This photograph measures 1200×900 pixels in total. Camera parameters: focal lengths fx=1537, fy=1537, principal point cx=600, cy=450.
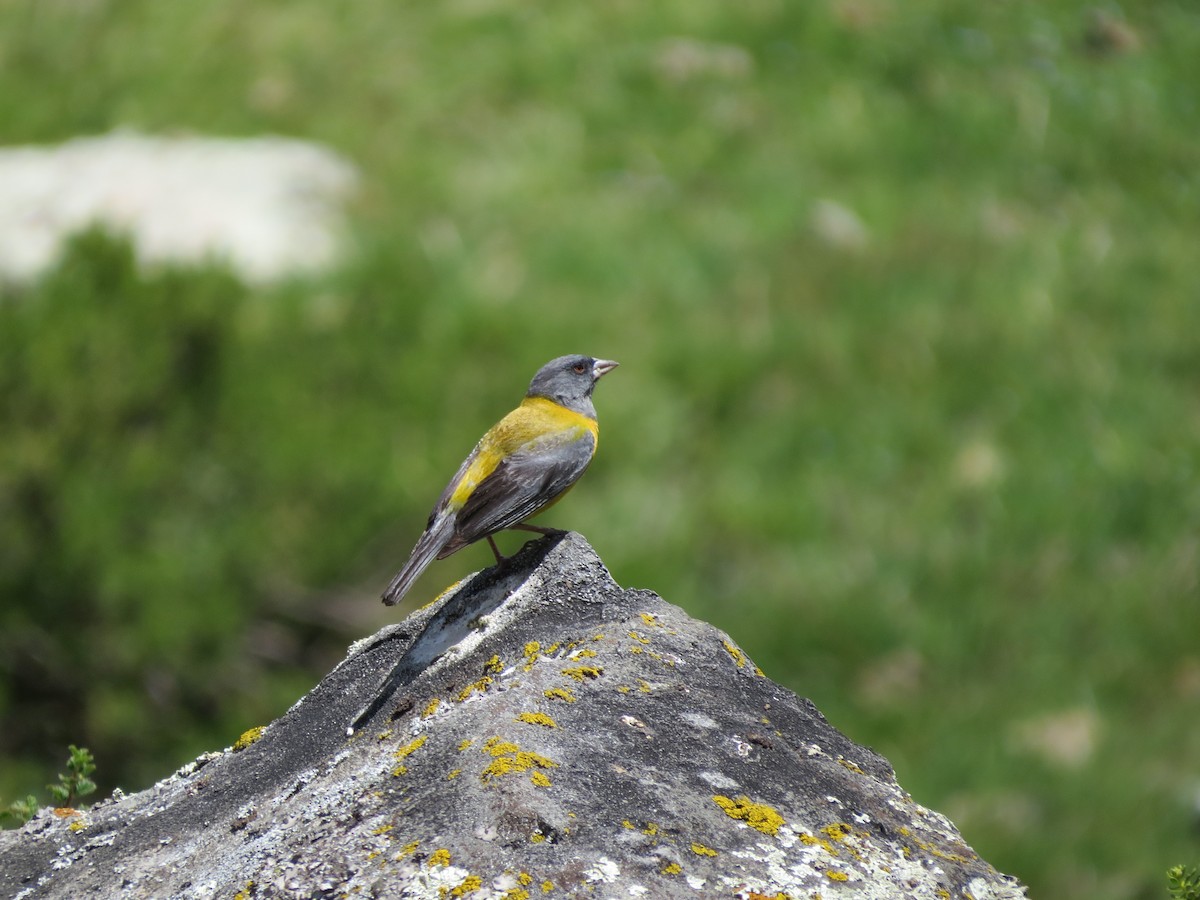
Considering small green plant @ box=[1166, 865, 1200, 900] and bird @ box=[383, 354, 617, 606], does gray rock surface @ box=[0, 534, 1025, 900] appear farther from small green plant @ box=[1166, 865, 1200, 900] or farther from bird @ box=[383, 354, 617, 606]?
bird @ box=[383, 354, 617, 606]

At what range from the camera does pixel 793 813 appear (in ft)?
9.13

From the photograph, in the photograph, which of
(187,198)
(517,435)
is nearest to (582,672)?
(517,435)

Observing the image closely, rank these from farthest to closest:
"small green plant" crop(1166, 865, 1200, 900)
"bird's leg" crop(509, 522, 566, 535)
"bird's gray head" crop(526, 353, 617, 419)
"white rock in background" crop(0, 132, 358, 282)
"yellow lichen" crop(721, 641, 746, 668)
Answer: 1. "white rock in background" crop(0, 132, 358, 282)
2. "bird's gray head" crop(526, 353, 617, 419)
3. "bird's leg" crop(509, 522, 566, 535)
4. "yellow lichen" crop(721, 641, 746, 668)
5. "small green plant" crop(1166, 865, 1200, 900)

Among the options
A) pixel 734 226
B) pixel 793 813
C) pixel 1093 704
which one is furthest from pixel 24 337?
pixel 793 813

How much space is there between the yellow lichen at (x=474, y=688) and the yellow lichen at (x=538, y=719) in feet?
0.64

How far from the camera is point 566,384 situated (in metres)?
5.30

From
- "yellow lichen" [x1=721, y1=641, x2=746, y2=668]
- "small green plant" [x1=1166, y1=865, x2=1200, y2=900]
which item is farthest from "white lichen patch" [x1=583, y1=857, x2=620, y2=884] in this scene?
"small green plant" [x1=1166, y1=865, x2=1200, y2=900]

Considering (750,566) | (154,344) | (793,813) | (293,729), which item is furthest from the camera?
(750,566)

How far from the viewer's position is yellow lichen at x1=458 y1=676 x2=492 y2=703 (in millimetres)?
3088

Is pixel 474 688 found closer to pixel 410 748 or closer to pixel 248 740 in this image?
pixel 410 748

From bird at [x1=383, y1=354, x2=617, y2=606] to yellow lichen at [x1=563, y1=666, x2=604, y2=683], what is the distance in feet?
3.57

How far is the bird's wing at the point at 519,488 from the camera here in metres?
4.45

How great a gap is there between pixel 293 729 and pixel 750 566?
681 cm

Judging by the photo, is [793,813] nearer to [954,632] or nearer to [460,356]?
[954,632]
